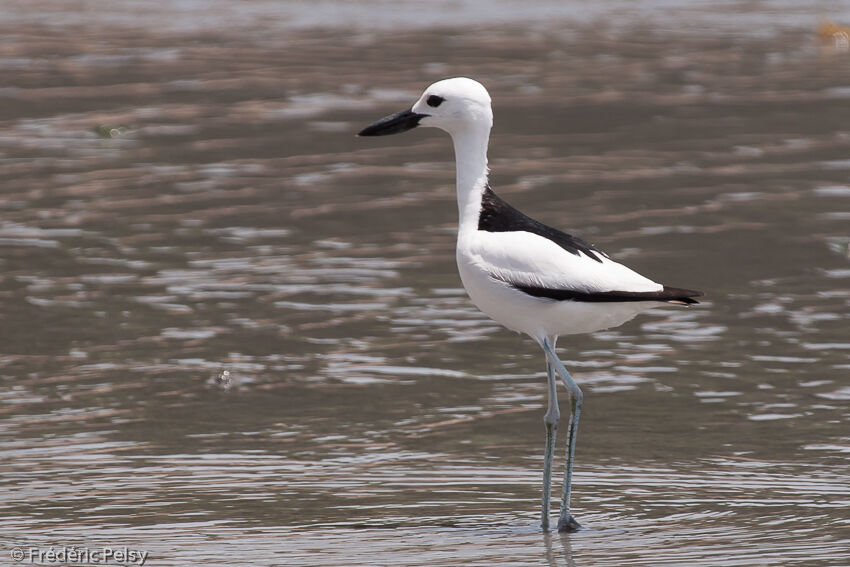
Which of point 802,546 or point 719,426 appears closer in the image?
point 802,546

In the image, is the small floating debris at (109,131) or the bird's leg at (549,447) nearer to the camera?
the bird's leg at (549,447)

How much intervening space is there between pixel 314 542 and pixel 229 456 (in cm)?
130

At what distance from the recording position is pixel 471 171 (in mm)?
6758

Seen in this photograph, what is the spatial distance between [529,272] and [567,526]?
1.02 m

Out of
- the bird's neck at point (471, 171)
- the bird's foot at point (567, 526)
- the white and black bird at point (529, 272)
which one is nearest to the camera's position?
the white and black bird at point (529, 272)

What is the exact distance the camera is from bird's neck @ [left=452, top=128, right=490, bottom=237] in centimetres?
671

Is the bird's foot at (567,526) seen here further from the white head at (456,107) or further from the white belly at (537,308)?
the white head at (456,107)

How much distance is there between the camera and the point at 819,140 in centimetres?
1466

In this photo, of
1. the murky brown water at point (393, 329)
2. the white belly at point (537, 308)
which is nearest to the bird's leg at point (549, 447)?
the murky brown water at point (393, 329)

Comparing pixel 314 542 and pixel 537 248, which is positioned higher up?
pixel 537 248

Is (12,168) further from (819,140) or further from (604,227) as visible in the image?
(819,140)

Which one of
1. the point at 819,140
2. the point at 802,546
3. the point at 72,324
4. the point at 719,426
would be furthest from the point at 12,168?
the point at 802,546

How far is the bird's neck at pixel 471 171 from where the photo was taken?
6.71 m

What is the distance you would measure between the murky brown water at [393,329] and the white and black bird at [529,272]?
2.53ft
